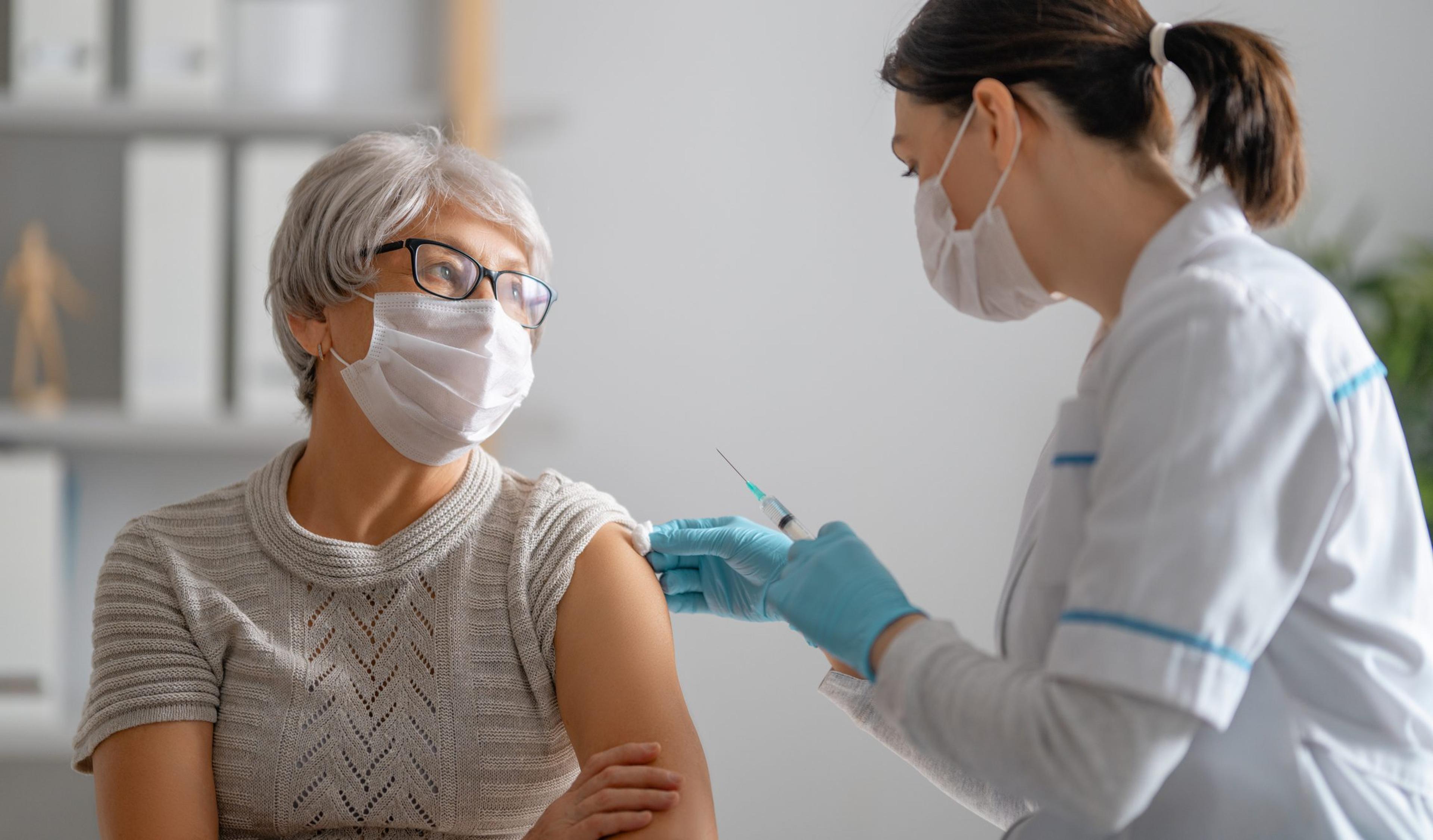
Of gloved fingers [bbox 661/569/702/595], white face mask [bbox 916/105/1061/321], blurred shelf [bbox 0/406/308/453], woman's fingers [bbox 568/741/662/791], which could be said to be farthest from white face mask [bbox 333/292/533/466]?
blurred shelf [bbox 0/406/308/453]

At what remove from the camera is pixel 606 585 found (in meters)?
1.35

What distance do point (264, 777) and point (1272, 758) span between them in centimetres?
105

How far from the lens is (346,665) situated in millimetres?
1314

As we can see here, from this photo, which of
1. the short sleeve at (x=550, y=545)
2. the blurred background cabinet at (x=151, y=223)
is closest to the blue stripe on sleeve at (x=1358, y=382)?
the short sleeve at (x=550, y=545)

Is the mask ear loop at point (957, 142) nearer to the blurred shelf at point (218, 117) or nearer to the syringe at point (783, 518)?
the syringe at point (783, 518)

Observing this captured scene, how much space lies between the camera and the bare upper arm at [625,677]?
1209 mm

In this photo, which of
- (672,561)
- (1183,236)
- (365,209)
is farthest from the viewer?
(672,561)

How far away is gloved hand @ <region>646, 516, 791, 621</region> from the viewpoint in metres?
1.43

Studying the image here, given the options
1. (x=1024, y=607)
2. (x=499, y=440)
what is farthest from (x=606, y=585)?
(x=499, y=440)

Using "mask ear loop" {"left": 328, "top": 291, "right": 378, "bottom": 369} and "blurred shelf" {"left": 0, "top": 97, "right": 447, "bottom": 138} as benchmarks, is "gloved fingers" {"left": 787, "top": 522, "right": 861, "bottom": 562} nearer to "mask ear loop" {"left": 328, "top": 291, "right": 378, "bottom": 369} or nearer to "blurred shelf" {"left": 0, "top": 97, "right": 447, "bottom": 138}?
"mask ear loop" {"left": 328, "top": 291, "right": 378, "bottom": 369}

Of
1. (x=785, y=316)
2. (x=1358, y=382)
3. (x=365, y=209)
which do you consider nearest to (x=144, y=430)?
(x=365, y=209)

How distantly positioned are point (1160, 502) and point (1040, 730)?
0.18 m

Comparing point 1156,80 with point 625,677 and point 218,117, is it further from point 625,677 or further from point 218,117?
point 218,117

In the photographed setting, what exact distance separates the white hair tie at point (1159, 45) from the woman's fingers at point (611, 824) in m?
0.88
